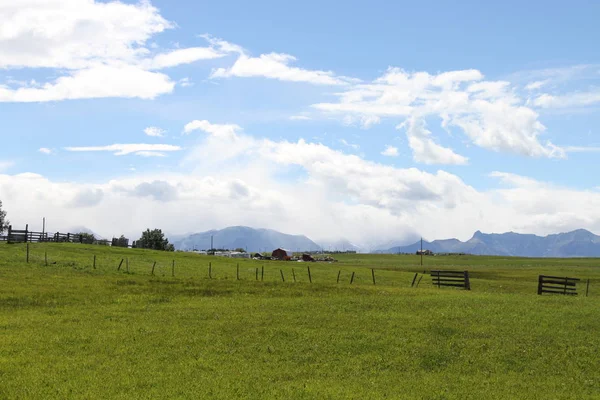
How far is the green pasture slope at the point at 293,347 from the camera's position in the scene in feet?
65.8

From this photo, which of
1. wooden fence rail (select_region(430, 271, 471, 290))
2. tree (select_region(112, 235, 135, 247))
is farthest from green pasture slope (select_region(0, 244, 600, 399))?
tree (select_region(112, 235, 135, 247))

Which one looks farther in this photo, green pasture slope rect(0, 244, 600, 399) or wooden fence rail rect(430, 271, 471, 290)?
wooden fence rail rect(430, 271, 471, 290)

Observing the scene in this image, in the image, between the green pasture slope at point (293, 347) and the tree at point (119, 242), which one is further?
the tree at point (119, 242)

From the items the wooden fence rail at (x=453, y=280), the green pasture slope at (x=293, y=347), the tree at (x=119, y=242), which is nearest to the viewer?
the green pasture slope at (x=293, y=347)

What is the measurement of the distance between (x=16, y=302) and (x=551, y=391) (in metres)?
35.5

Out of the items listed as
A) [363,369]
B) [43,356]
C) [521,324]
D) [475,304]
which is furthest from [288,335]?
[475,304]

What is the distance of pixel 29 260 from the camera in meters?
69.5

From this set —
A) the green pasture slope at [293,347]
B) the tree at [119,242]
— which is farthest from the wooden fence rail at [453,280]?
the tree at [119,242]

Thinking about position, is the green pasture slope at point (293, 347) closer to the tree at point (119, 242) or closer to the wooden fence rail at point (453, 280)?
the wooden fence rail at point (453, 280)

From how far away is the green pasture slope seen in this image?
20.0 m

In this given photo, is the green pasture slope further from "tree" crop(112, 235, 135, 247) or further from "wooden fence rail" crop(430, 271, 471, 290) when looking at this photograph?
"tree" crop(112, 235, 135, 247)

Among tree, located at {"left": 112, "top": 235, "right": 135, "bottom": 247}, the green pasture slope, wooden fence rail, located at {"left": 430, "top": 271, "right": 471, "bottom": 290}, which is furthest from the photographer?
tree, located at {"left": 112, "top": 235, "right": 135, "bottom": 247}

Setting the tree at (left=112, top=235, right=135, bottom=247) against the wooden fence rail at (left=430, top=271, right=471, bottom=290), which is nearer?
the wooden fence rail at (left=430, top=271, right=471, bottom=290)

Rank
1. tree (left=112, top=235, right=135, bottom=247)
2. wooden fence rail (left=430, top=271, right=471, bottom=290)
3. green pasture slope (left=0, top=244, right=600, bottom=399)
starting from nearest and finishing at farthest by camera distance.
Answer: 1. green pasture slope (left=0, top=244, right=600, bottom=399)
2. wooden fence rail (left=430, top=271, right=471, bottom=290)
3. tree (left=112, top=235, right=135, bottom=247)
